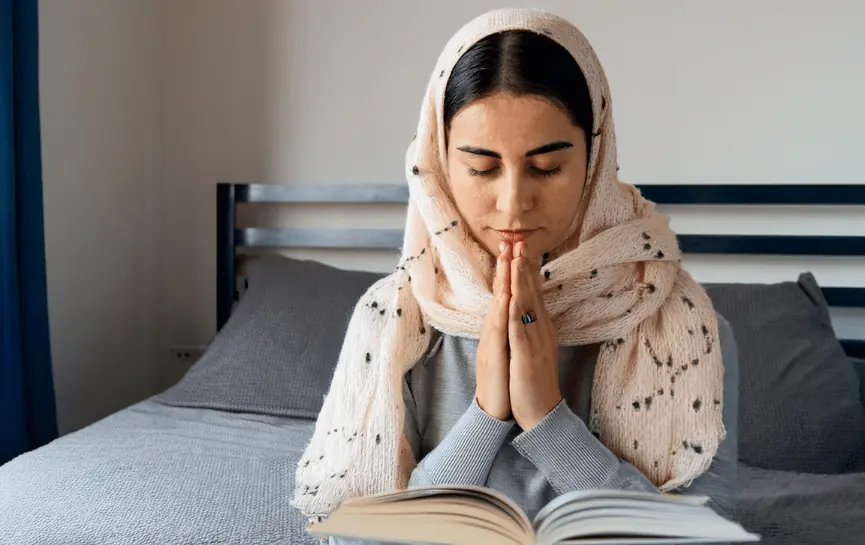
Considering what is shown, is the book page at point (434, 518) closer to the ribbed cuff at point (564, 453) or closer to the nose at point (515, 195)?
the ribbed cuff at point (564, 453)

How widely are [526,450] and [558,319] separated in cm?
17

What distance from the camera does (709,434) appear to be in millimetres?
829

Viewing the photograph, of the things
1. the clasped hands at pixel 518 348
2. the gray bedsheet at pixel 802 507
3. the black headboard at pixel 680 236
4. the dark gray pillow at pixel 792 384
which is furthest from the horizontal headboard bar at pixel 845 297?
the clasped hands at pixel 518 348

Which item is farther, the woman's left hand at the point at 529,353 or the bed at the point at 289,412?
the bed at the point at 289,412

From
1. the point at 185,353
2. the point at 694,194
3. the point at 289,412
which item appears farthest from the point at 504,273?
the point at 185,353

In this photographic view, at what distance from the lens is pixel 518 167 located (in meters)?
0.78

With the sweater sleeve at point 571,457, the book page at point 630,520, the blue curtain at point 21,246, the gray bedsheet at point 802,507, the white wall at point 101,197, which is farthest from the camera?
the white wall at point 101,197

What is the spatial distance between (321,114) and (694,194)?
1.15m

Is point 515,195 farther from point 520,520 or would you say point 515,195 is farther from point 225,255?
point 225,255

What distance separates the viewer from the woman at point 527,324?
78cm

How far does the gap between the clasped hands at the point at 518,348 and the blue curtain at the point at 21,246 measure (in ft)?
4.73

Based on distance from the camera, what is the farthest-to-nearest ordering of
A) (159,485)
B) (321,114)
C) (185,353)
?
(185,353), (321,114), (159,485)

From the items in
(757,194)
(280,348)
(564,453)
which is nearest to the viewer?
(564,453)

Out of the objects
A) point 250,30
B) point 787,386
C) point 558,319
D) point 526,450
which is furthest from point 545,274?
point 250,30
